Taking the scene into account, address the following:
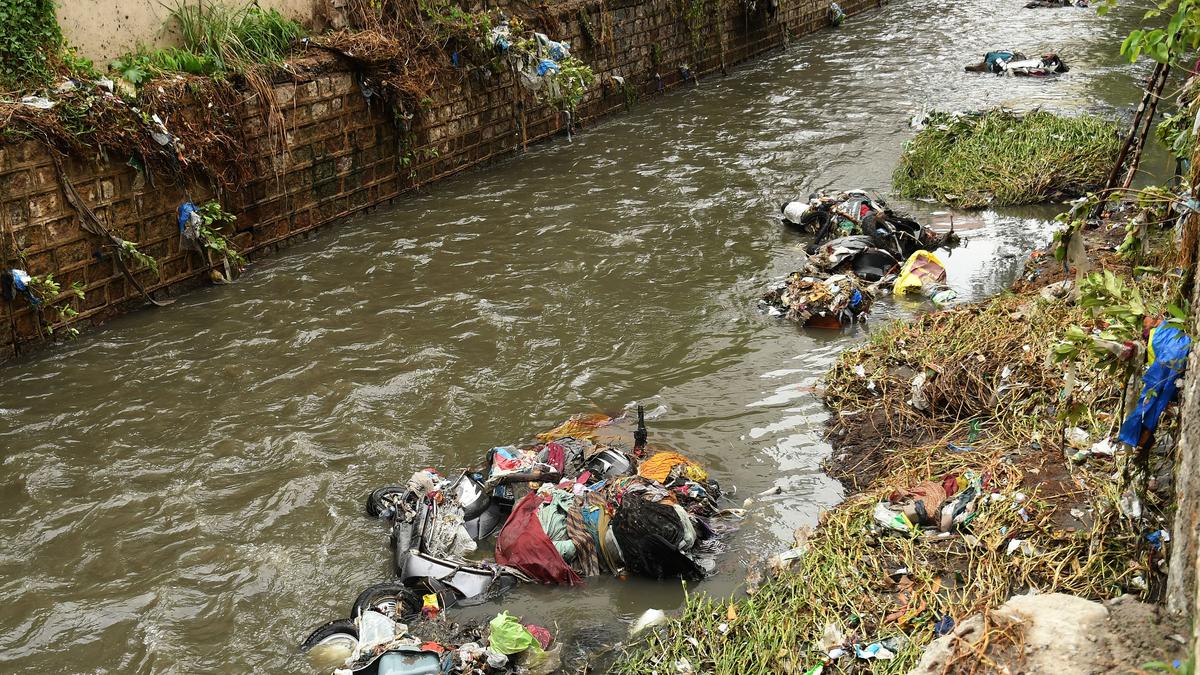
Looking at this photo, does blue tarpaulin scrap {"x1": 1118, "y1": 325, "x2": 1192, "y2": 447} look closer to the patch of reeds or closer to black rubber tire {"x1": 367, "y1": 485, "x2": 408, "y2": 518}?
black rubber tire {"x1": 367, "y1": 485, "x2": 408, "y2": 518}

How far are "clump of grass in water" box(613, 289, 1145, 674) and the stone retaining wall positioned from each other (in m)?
6.30

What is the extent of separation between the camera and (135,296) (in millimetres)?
9039

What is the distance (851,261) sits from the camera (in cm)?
916

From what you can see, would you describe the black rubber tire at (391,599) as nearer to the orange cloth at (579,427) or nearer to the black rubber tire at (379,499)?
the black rubber tire at (379,499)

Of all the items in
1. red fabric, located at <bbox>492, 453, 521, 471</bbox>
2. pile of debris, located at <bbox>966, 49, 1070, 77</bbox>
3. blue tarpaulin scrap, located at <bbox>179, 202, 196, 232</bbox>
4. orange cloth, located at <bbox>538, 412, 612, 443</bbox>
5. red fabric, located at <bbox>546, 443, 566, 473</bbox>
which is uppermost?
blue tarpaulin scrap, located at <bbox>179, 202, 196, 232</bbox>

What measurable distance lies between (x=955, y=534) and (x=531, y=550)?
2203mm

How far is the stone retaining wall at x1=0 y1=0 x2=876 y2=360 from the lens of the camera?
8.12m

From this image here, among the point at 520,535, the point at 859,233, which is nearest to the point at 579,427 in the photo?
the point at 520,535

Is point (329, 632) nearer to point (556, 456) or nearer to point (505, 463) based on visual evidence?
point (505, 463)

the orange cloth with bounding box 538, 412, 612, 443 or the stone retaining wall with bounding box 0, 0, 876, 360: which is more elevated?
the stone retaining wall with bounding box 0, 0, 876, 360

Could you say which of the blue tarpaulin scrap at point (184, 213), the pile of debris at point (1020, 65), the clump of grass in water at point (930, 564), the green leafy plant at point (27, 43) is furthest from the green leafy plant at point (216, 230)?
the pile of debris at point (1020, 65)

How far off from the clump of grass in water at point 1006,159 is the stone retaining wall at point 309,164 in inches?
205

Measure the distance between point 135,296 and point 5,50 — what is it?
227 cm

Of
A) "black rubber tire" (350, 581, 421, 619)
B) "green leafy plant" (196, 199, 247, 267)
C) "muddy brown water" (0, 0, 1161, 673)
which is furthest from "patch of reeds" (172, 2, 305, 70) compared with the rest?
"black rubber tire" (350, 581, 421, 619)
